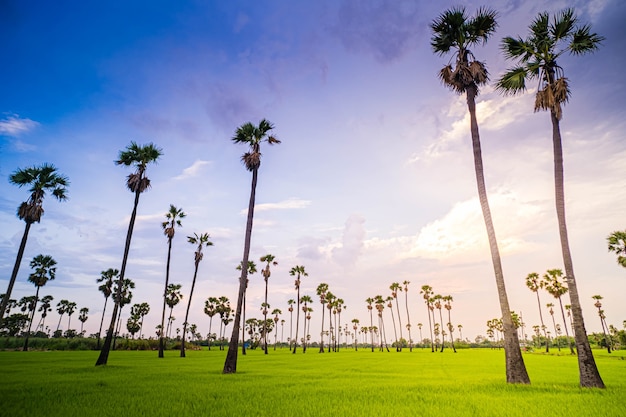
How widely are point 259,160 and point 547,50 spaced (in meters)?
22.5

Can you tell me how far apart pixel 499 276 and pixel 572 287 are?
3.26 metres

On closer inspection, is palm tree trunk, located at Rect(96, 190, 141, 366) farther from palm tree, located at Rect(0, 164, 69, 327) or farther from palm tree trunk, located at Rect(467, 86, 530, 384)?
palm tree trunk, located at Rect(467, 86, 530, 384)

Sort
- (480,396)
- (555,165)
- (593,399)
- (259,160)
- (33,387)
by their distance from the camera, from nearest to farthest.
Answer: (593,399) → (480,396) → (33,387) → (555,165) → (259,160)

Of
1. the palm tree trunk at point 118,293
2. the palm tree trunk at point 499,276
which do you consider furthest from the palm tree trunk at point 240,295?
the palm tree trunk at point 499,276

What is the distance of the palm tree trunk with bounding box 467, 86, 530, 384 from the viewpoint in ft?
53.3

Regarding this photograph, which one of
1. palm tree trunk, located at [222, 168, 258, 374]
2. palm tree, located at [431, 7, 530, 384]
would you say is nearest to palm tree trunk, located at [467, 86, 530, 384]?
palm tree, located at [431, 7, 530, 384]

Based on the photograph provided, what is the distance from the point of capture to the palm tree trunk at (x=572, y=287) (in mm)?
14719

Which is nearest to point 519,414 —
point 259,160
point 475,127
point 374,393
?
point 374,393

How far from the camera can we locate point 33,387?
15555 mm

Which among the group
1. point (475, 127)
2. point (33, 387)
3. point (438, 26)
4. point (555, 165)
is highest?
point (438, 26)

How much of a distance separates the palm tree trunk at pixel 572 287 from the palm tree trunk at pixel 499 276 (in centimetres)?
249

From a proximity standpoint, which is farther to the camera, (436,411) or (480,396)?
(480,396)

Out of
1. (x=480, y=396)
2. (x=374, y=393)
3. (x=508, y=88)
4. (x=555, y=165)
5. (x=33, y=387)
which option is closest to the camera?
(x=480, y=396)

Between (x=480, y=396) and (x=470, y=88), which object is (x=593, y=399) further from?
(x=470, y=88)
